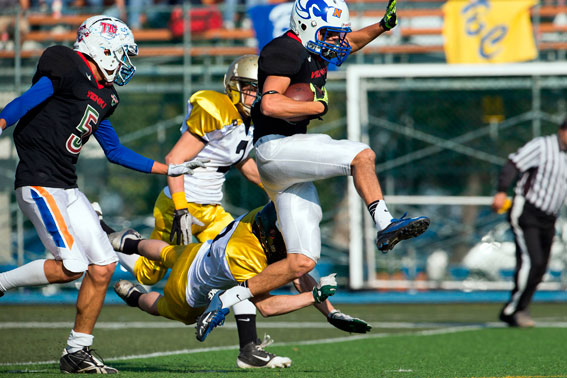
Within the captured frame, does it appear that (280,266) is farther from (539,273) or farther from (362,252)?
(362,252)

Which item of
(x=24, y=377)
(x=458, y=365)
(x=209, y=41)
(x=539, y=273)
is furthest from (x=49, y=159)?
(x=209, y=41)

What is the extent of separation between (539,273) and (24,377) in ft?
15.5

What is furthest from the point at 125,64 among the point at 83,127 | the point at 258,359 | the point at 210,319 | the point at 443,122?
the point at 443,122

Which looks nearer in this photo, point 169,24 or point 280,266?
point 280,266

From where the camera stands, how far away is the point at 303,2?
477cm

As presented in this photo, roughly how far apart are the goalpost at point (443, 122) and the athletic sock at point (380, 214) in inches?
249

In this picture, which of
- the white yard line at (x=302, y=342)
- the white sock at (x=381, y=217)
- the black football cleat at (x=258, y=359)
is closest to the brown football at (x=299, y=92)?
the white sock at (x=381, y=217)

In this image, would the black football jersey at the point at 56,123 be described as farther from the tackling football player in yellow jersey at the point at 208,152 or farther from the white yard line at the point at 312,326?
the white yard line at the point at 312,326

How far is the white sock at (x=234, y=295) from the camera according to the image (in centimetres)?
457

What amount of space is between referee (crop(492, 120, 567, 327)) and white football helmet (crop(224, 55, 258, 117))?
2839 millimetres

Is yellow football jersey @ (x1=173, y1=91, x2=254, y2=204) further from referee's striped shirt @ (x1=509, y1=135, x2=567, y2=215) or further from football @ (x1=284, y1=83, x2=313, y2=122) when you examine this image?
referee's striped shirt @ (x1=509, y1=135, x2=567, y2=215)

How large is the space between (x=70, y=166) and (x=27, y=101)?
0.48 meters

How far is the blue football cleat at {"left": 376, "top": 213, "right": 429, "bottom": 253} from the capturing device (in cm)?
409

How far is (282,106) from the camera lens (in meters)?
4.46
